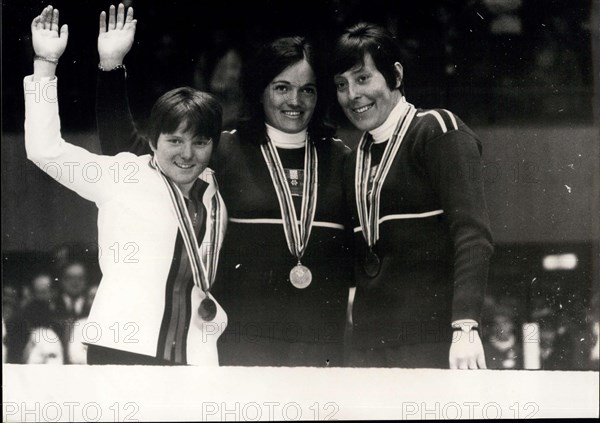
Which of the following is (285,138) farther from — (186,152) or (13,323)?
(13,323)

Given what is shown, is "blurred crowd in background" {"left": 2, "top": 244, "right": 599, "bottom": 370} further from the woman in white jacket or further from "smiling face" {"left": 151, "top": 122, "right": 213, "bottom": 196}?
"smiling face" {"left": 151, "top": 122, "right": 213, "bottom": 196}

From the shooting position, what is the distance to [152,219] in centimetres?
421

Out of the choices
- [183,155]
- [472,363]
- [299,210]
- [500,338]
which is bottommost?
[472,363]

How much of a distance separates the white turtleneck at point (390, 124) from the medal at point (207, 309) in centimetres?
103

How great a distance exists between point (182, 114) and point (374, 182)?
91 cm

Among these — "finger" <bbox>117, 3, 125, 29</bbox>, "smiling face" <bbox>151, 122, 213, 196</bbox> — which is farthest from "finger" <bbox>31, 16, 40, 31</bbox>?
"smiling face" <bbox>151, 122, 213, 196</bbox>

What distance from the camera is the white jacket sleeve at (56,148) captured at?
423 cm

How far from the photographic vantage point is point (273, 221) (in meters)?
4.18

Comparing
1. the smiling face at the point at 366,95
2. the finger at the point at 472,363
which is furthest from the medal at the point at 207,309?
the finger at the point at 472,363

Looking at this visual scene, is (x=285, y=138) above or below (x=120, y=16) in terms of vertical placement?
below

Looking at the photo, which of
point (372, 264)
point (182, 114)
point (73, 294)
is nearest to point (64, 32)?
point (182, 114)

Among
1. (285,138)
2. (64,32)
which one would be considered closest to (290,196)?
(285,138)

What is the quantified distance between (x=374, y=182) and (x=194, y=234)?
833 mm

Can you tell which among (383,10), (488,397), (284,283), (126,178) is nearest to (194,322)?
(284,283)
